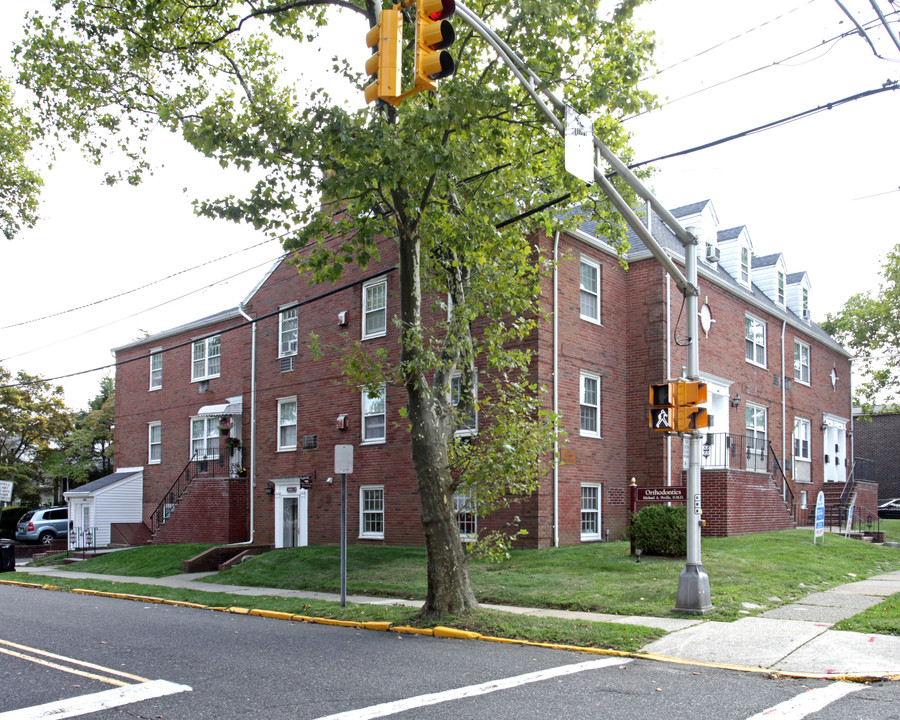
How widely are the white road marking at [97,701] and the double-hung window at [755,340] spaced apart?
2223cm

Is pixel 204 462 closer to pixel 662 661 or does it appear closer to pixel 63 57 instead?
pixel 63 57

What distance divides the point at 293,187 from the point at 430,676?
716cm

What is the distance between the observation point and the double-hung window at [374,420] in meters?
22.3

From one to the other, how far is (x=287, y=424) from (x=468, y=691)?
1876 cm

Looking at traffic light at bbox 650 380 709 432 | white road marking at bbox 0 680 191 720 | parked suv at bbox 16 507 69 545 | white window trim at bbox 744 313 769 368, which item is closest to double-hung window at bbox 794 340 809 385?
white window trim at bbox 744 313 769 368

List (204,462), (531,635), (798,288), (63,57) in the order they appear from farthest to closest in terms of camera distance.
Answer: (798,288) < (204,462) < (63,57) < (531,635)

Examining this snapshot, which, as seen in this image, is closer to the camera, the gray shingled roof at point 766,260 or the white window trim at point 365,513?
the white window trim at point 365,513

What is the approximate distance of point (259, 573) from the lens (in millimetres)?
19156

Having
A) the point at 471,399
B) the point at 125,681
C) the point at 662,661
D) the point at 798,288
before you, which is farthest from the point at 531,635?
the point at 798,288

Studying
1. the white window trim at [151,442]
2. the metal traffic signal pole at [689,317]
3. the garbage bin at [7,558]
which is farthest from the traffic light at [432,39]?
the white window trim at [151,442]

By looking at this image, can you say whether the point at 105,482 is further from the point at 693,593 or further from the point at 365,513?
the point at 693,593

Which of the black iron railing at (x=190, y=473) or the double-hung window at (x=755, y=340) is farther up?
the double-hung window at (x=755, y=340)

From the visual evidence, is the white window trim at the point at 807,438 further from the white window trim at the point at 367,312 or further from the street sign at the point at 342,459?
the street sign at the point at 342,459

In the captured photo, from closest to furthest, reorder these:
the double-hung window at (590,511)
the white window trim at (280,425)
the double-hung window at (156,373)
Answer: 1. the double-hung window at (590,511)
2. the white window trim at (280,425)
3. the double-hung window at (156,373)
